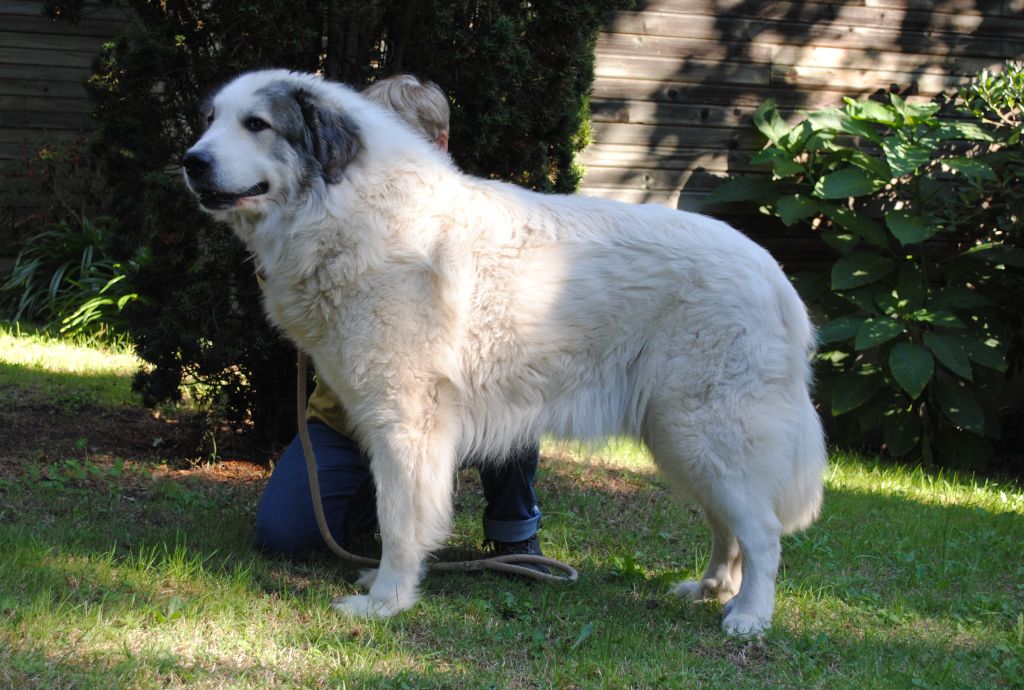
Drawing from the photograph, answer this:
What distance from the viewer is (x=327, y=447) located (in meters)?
3.90

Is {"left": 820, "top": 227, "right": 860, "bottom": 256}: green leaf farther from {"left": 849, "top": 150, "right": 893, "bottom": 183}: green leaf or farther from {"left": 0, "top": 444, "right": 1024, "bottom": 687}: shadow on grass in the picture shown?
{"left": 0, "top": 444, "right": 1024, "bottom": 687}: shadow on grass

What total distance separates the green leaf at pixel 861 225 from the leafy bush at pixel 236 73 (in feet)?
7.82

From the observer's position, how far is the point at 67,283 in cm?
816

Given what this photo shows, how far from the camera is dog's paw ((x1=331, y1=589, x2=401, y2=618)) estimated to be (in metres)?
3.22

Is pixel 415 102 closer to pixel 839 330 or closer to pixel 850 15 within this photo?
pixel 839 330

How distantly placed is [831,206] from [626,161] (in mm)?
1386

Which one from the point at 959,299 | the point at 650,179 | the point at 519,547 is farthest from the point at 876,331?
the point at 519,547

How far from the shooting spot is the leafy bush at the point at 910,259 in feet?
20.0

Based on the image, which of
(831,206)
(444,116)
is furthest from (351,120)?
(831,206)

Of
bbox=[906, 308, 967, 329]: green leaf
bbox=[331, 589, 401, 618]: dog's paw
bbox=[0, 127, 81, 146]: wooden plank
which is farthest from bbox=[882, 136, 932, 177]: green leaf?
bbox=[0, 127, 81, 146]: wooden plank

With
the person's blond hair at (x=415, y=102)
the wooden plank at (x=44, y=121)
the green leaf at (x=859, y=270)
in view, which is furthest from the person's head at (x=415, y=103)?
the wooden plank at (x=44, y=121)

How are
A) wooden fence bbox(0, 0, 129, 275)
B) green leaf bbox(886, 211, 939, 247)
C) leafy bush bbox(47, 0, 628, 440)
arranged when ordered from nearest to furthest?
leafy bush bbox(47, 0, 628, 440) → green leaf bbox(886, 211, 939, 247) → wooden fence bbox(0, 0, 129, 275)

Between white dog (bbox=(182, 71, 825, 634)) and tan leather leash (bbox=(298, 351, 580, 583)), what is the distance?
33cm

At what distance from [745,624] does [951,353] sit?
345 cm
